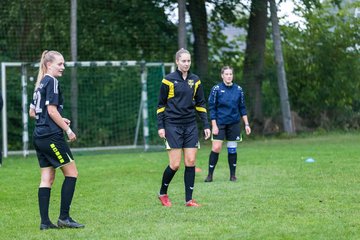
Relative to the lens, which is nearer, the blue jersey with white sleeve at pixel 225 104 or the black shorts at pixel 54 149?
the black shorts at pixel 54 149

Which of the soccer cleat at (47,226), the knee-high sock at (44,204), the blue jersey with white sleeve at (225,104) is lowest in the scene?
the soccer cleat at (47,226)

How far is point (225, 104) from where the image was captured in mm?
12305

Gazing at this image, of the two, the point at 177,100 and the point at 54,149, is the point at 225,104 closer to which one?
the point at 177,100

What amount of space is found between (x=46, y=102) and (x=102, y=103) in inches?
519

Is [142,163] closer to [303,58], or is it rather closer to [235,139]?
[235,139]

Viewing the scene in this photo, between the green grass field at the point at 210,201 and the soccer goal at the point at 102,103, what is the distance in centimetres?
377

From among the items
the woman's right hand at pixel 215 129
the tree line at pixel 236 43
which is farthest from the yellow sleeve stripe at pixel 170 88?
the tree line at pixel 236 43

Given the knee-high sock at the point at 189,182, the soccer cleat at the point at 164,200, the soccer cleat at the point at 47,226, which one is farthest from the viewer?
the soccer cleat at the point at 164,200

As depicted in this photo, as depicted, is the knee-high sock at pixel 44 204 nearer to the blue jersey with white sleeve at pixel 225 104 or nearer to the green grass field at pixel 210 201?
the green grass field at pixel 210 201

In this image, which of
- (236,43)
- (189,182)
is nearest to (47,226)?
(189,182)

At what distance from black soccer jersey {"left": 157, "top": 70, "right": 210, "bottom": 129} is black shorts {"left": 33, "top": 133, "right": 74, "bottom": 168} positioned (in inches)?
74.4

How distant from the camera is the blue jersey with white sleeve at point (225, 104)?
12.3 m

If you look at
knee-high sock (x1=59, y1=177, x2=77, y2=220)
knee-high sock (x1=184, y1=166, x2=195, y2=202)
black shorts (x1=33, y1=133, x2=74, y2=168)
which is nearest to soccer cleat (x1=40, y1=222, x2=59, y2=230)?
knee-high sock (x1=59, y1=177, x2=77, y2=220)

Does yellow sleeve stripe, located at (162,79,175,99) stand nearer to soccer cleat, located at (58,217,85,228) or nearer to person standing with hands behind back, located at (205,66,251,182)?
soccer cleat, located at (58,217,85,228)
